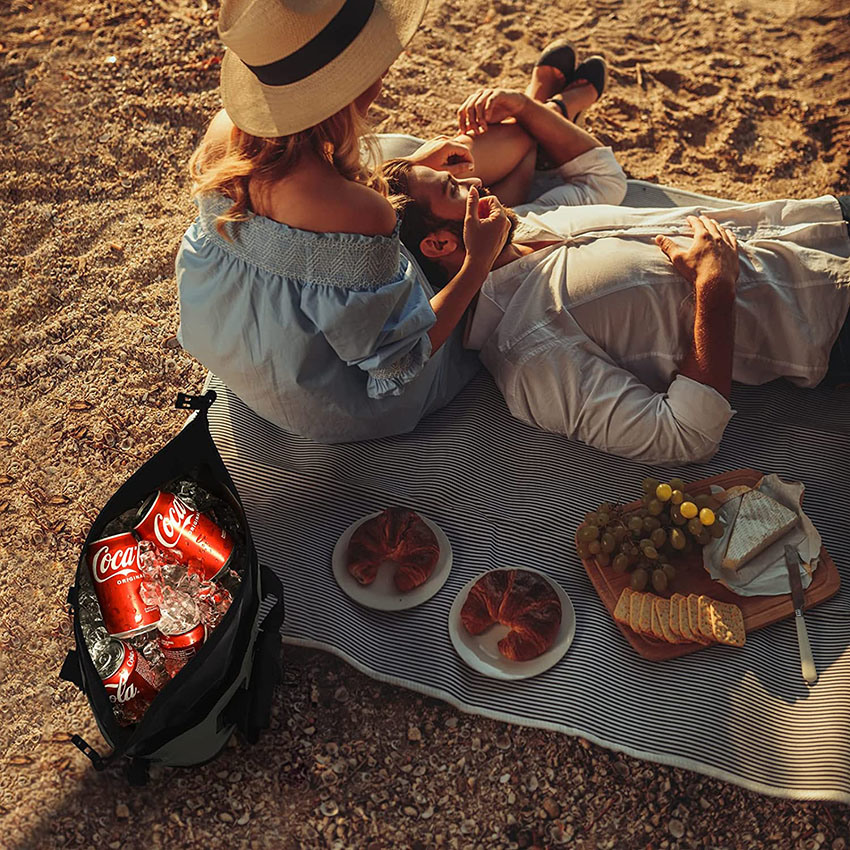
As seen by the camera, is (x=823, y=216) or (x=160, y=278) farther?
(x=160, y=278)

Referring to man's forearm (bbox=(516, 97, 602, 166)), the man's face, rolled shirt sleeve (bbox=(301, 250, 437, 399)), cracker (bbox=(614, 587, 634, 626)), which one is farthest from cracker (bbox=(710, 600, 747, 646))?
man's forearm (bbox=(516, 97, 602, 166))

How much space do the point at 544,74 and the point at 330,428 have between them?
2306 mm

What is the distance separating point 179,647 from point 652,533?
4.71ft

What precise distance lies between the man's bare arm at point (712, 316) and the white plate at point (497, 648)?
86cm

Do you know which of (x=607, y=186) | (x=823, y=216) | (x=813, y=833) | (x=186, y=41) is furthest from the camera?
(x=186, y=41)

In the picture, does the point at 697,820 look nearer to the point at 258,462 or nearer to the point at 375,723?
the point at 375,723

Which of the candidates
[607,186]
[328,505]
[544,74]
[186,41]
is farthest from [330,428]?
[186,41]

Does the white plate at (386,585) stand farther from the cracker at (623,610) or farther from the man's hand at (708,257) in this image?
the man's hand at (708,257)

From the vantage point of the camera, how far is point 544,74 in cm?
427

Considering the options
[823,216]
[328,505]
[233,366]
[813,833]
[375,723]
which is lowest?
[813,833]

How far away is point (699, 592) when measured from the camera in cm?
275

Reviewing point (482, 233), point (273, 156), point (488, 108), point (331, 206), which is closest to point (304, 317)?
point (331, 206)

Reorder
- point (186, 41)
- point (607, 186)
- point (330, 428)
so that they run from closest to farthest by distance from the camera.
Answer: point (330, 428) → point (607, 186) → point (186, 41)

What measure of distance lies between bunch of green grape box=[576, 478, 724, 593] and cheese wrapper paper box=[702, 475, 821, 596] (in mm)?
48
